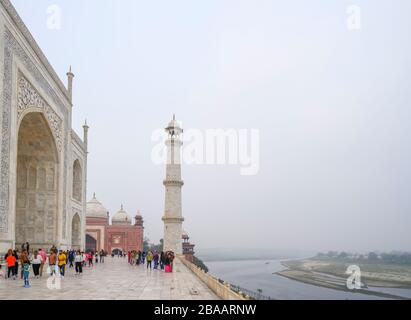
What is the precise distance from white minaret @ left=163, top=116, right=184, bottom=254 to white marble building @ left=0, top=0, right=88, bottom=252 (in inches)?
230

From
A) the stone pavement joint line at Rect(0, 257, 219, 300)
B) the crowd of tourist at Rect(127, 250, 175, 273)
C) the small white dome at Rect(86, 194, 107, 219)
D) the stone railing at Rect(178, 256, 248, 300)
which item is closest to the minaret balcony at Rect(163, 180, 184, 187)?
the crowd of tourist at Rect(127, 250, 175, 273)

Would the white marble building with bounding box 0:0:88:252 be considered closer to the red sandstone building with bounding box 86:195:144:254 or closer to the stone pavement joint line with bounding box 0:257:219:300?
the stone pavement joint line with bounding box 0:257:219:300

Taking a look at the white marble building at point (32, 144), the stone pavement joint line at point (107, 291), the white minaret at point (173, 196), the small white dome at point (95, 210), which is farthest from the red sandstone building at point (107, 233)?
the stone pavement joint line at point (107, 291)

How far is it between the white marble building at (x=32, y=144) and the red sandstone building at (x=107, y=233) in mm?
15076

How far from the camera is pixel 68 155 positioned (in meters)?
22.2

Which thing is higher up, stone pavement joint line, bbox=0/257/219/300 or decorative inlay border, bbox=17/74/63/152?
decorative inlay border, bbox=17/74/63/152

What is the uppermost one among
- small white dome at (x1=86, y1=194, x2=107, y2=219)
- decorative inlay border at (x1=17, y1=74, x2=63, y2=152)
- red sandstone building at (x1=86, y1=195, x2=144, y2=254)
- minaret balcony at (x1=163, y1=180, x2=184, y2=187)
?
decorative inlay border at (x1=17, y1=74, x2=63, y2=152)

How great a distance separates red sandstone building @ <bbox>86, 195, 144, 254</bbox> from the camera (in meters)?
40.1

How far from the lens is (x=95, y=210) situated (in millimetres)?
41406

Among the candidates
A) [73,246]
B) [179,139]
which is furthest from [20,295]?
[179,139]

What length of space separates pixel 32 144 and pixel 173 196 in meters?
10.8

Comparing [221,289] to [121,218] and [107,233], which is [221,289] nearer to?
[107,233]

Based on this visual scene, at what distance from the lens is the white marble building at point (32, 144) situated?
13.3 metres

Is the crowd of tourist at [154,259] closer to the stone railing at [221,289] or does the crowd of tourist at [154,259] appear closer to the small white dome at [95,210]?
the stone railing at [221,289]
